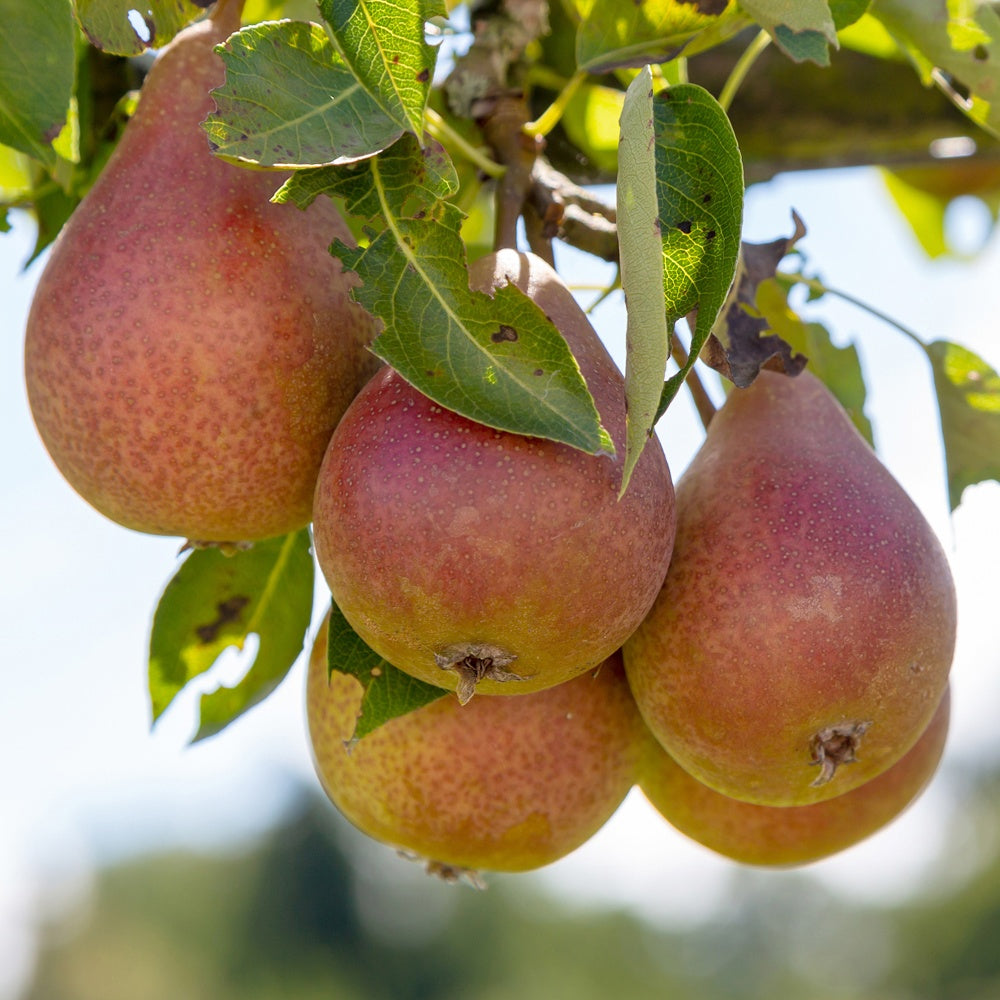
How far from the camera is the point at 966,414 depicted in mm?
1340

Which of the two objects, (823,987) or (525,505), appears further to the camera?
(823,987)

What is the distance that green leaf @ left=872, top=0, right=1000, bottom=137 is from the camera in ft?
3.85

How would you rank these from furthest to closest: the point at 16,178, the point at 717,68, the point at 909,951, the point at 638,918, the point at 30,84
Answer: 1. the point at 638,918
2. the point at 909,951
3. the point at 717,68
4. the point at 16,178
5. the point at 30,84

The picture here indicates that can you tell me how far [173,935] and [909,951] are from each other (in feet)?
57.0

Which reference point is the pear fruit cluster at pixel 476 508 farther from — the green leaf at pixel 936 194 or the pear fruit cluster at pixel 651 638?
the green leaf at pixel 936 194

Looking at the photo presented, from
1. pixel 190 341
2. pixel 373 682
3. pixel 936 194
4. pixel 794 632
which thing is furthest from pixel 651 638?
pixel 936 194

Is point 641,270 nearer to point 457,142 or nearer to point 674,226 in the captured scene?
point 674,226

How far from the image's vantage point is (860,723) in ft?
3.33

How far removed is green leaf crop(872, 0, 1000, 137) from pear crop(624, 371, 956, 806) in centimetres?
45

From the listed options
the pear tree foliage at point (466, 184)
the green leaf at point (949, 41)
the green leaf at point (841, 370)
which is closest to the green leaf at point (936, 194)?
the pear tree foliage at point (466, 184)

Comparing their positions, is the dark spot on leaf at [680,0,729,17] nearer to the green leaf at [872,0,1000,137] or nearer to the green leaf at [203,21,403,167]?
the green leaf at [872,0,1000,137]

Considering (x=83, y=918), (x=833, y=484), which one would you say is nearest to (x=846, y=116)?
(x=833, y=484)

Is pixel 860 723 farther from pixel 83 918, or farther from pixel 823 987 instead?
pixel 83 918

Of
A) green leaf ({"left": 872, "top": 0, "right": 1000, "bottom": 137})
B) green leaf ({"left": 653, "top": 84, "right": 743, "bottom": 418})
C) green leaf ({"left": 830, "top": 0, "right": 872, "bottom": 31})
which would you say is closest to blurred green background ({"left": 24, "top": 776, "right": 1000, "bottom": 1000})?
green leaf ({"left": 872, "top": 0, "right": 1000, "bottom": 137})
